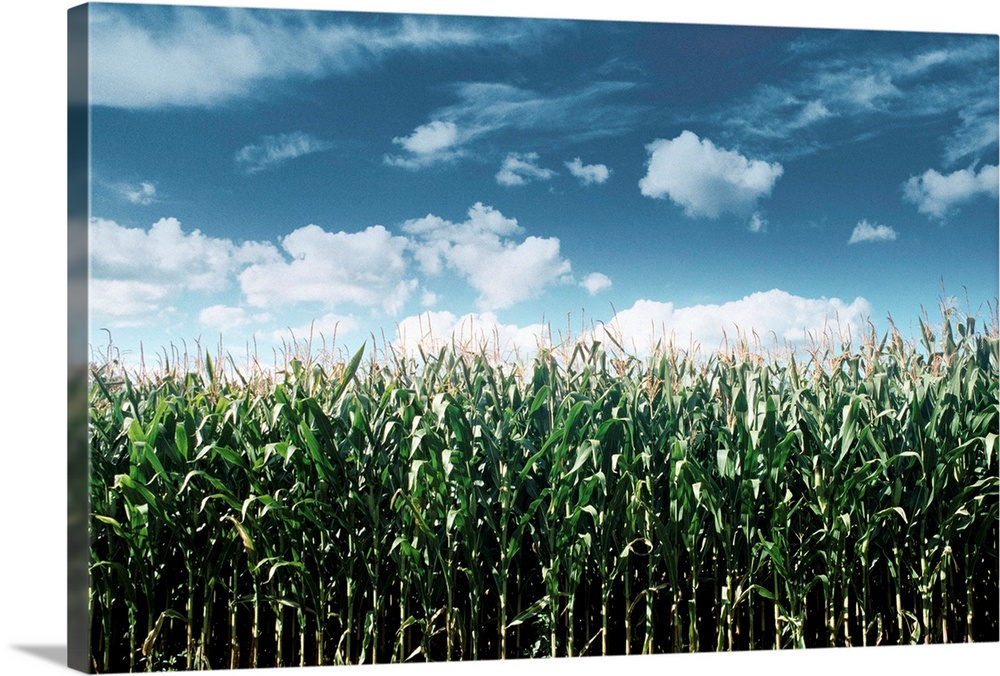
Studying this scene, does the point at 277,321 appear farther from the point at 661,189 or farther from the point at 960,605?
the point at 960,605

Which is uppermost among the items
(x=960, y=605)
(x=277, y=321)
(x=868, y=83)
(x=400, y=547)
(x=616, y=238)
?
(x=868, y=83)

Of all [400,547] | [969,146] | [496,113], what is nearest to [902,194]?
[969,146]

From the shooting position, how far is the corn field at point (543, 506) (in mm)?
5059

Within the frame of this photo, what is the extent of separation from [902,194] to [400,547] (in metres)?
3.14

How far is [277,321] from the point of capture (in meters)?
5.24

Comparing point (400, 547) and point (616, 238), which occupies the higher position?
point (616, 238)

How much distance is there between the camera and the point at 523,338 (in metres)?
5.47

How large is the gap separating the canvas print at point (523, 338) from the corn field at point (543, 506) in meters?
0.02

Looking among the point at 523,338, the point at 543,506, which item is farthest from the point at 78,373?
the point at 543,506

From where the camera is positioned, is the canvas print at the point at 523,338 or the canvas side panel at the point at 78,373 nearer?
the canvas side panel at the point at 78,373

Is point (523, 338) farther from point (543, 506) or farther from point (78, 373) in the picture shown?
point (78, 373)

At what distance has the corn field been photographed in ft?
16.6

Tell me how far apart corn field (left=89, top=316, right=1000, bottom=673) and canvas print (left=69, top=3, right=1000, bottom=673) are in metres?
0.02

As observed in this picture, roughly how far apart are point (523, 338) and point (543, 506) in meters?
0.80
